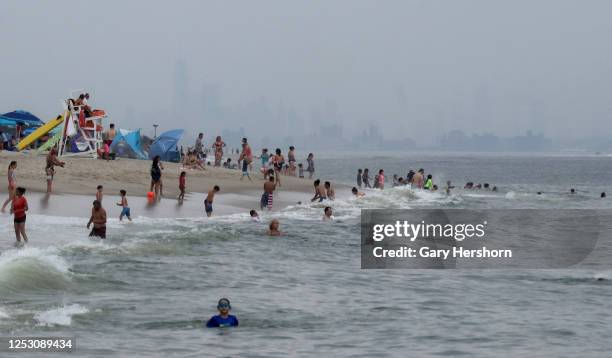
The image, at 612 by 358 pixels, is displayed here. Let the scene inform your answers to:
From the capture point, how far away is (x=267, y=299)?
18750mm

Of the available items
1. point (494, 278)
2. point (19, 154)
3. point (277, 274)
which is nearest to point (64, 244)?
point (277, 274)

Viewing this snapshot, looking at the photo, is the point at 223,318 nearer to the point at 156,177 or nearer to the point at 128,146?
the point at 156,177

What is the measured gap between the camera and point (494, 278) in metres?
23.4

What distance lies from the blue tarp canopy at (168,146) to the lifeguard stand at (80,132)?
8528 millimetres

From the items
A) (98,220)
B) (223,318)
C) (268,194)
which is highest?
(268,194)

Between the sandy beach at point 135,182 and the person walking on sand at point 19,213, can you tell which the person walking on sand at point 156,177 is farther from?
the person walking on sand at point 19,213

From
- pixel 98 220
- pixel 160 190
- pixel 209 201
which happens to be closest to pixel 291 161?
pixel 160 190

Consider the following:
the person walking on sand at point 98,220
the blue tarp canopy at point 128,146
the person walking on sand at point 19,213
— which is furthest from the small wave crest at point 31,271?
the blue tarp canopy at point 128,146

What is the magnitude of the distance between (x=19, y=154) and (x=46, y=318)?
27.2 meters

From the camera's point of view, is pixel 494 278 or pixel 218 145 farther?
pixel 218 145

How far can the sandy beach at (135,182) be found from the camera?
34.4 metres

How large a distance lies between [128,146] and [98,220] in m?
28.7

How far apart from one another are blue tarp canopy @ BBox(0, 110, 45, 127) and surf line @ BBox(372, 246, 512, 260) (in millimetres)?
25062

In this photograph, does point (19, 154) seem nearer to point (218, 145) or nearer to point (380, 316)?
point (218, 145)
